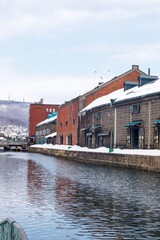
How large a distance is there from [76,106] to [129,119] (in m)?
24.8

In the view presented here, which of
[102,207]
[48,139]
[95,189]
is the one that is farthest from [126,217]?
[48,139]

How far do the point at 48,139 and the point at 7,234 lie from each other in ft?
297

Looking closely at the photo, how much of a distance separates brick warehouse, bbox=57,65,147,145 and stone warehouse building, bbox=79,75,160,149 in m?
5.34

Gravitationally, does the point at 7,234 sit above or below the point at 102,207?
above

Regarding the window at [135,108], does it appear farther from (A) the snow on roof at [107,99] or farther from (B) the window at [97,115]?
(B) the window at [97,115]

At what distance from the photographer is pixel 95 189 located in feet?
63.4

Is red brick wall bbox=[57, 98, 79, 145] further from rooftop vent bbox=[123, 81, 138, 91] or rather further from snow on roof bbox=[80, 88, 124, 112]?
rooftop vent bbox=[123, 81, 138, 91]

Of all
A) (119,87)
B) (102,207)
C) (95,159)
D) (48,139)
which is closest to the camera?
(102,207)

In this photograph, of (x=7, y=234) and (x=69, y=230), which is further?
(x=69, y=230)

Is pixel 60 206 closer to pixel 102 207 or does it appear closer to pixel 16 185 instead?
pixel 102 207

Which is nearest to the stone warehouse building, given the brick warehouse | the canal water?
the brick warehouse

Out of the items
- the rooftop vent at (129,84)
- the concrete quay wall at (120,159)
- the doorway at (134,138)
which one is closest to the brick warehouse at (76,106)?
the rooftop vent at (129,84)

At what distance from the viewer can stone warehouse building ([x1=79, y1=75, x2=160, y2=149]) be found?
127ft

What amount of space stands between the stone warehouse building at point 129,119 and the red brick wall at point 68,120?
789 cm
